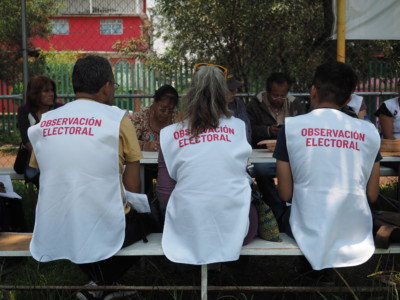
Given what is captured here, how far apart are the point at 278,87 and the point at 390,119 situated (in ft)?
3.44

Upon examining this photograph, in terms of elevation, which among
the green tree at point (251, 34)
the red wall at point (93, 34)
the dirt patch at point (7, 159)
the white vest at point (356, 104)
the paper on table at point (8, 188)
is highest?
the red wall at point (93, 34)

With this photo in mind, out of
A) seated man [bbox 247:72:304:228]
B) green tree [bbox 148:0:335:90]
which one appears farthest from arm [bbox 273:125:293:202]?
green tree [bbox 148:0:335:90]

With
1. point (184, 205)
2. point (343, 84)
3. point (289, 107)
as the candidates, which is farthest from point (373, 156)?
point (289, 107)

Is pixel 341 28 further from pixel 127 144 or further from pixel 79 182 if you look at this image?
pixel 79 182

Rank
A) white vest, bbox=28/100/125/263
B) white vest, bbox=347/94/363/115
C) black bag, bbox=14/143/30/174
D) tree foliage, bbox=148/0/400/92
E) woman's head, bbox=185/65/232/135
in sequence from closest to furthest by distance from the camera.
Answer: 1. white vest, bbox=28/100/125/263
2. woman's head, bbox=185/65/232/135
3. black bag, bbox=14/143/30/174
4. white vest, bbox=347/94/363/115
5. tree foliage, bbox=148/0/400/92

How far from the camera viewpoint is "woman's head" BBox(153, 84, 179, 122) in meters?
4.17

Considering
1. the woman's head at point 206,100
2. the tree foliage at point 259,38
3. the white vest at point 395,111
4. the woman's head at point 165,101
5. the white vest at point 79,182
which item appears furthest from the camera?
the tree foliage at point 259,38

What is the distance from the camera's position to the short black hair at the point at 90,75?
8.54 ft

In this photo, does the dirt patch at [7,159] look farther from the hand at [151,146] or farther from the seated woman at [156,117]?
the hand at [151,146]

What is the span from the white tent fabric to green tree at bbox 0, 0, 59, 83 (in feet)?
22.3

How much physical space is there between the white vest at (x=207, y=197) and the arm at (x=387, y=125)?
2509 mm

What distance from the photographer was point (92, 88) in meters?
2.61

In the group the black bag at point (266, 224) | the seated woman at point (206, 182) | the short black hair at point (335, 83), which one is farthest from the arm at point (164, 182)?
the short black hair at point (335, 83)

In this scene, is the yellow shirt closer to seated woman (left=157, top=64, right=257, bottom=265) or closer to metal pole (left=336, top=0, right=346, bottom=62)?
seated woman (left=157, top=64, right=257, bottom=265)
